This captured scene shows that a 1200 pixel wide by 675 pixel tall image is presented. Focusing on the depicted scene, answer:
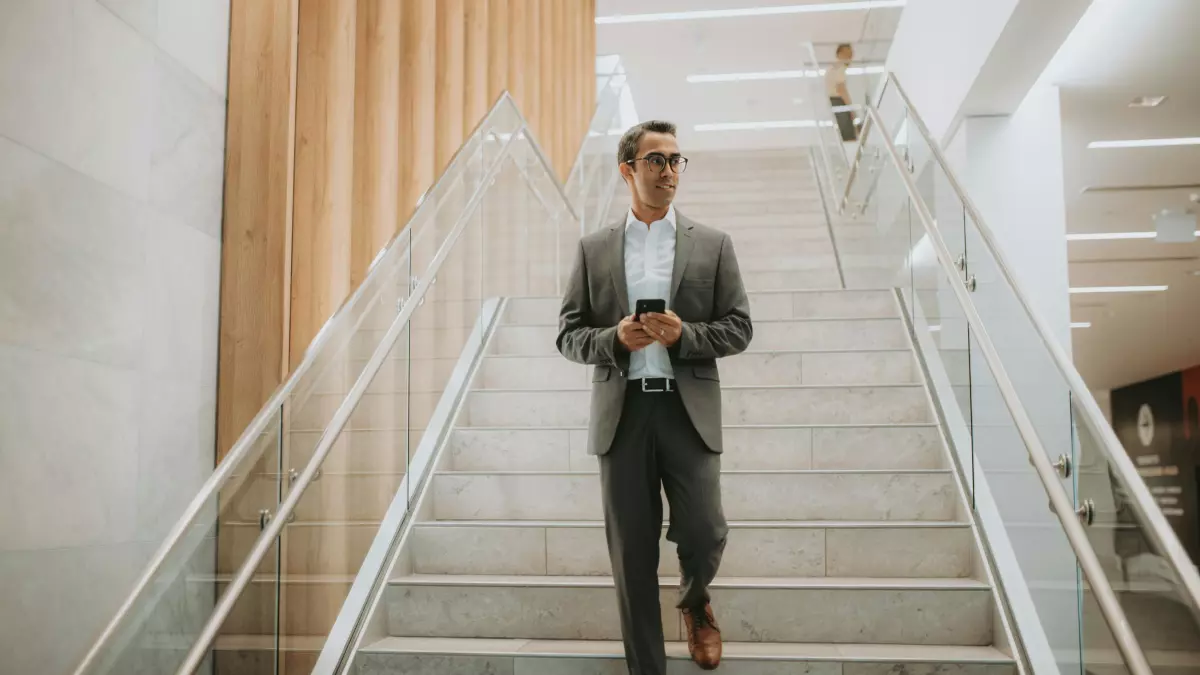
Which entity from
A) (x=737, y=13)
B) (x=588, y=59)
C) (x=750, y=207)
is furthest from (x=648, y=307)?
(x=737, y=13)

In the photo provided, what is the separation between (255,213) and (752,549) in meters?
2.41

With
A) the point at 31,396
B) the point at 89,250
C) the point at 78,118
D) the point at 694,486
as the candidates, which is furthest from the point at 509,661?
the point at 78,118

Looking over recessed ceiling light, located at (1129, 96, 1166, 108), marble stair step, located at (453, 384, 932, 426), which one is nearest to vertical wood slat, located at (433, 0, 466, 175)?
→ marble stair step, located at (453, 384, 932, 426)

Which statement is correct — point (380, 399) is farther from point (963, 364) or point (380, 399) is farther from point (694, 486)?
point (963, 364)

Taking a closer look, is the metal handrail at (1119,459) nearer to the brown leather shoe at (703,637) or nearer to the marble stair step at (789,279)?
the brown leather shoe at (703,637)

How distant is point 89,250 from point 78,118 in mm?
434

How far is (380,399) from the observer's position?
381 cm

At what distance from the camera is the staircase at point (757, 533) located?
350 centimetres

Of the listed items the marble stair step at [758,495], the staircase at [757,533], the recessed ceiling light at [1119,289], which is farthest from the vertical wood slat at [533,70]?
the recessed ceiling light at [1119,289]

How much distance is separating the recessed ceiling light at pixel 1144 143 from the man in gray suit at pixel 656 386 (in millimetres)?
5354

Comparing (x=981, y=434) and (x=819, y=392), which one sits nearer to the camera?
(x=981, y=434)

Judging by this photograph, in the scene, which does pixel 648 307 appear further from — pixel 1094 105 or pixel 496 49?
pixel 496 49

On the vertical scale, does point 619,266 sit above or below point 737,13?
below

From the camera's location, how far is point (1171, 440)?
59.3ft
